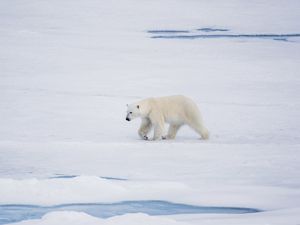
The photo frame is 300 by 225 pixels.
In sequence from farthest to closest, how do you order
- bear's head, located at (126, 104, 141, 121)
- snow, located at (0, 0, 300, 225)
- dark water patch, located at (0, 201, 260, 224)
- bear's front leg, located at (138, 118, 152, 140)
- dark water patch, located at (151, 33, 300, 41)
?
dark water patch, located at (151, 33, 300, 41) < bear's front leg, located at (138, 118, 152, 140) < bear's head, located at (126, 104, 141, 121) < snow, located at (0, 0, 300, 225) < dark water patch, located at (0, 201, 260, 224)

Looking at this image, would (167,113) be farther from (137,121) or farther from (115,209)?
(115,209)

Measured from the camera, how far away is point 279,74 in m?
12.0

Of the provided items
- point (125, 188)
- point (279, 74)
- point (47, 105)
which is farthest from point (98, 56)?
point (125, 188)

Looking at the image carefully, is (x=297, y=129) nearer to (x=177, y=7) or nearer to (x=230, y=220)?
(x=230, y=220)

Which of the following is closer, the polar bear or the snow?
the snow

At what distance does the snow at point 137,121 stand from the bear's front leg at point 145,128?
134mm

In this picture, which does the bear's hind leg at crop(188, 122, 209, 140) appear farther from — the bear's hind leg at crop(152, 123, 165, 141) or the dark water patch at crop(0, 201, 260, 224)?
the dark water patch at crop(0, 201, 260, 224)

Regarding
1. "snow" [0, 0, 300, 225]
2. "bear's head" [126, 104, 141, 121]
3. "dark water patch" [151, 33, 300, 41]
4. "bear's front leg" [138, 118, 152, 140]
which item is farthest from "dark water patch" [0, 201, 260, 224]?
"dark water patch" [151, 33, 300, 41]

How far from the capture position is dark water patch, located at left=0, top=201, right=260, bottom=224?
447 cm

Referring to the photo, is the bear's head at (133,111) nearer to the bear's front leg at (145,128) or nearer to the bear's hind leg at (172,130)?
the bear's front leg at (145,128)

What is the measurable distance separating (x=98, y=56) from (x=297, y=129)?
741cm

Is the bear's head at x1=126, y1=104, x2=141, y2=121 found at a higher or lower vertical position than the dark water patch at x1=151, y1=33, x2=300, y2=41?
lower

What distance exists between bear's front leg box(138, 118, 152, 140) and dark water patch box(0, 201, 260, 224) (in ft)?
7.95

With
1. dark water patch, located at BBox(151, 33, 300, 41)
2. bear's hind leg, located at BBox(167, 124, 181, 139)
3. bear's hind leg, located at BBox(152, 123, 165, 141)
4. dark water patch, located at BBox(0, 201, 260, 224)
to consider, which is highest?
dark water patch, located at BBox(151, 33, 300, 41)
